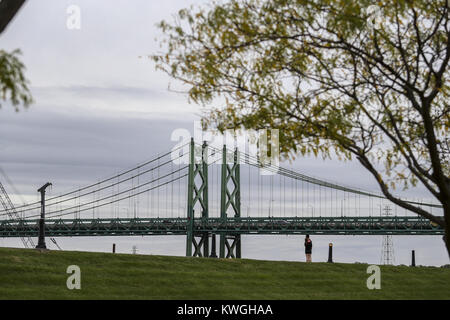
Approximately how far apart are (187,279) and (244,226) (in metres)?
58.0

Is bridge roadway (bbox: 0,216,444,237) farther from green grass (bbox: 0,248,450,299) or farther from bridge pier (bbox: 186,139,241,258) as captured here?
green grass (bbox: 0,248,450,299)

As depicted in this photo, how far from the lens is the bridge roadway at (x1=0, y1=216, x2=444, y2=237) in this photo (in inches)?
3127

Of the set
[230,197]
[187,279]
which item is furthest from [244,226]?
[187,279]

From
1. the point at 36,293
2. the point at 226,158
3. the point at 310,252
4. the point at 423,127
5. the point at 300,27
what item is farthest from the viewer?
the point at 226,158

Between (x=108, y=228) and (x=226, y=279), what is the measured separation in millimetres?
65321

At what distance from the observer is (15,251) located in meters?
23.0

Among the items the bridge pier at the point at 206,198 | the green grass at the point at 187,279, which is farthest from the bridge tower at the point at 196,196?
the green grass at the point at 187,279

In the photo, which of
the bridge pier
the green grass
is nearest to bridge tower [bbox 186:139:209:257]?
the bridge pier

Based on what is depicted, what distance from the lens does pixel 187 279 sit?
870 inches
